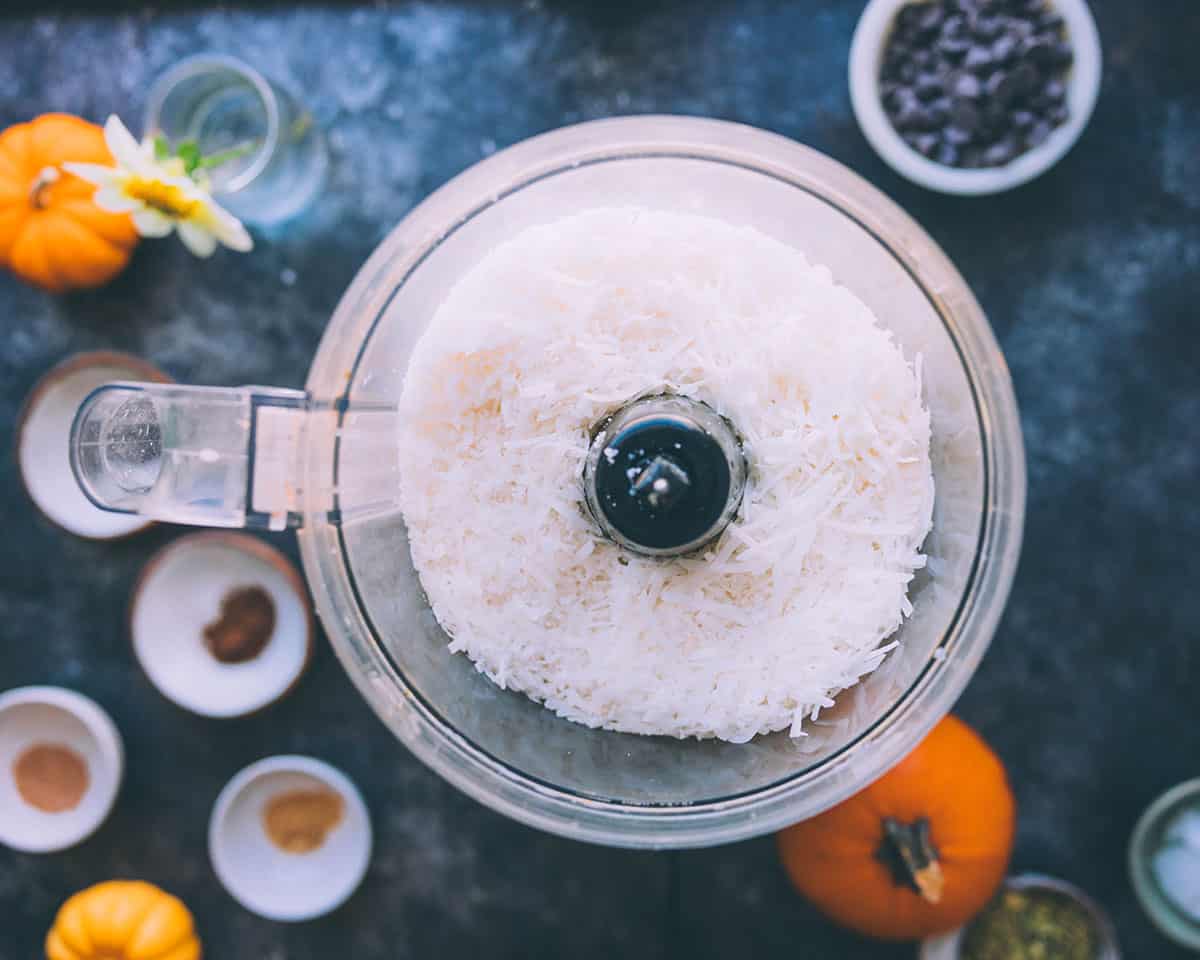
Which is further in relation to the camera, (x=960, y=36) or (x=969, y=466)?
(x=960, y=36)

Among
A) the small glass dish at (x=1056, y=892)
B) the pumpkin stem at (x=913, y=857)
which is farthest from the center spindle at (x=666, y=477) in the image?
the small glass dish at (x=1056, y=892)

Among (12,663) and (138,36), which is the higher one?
(138,36)

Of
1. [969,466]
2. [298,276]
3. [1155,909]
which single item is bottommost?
[1155,909]

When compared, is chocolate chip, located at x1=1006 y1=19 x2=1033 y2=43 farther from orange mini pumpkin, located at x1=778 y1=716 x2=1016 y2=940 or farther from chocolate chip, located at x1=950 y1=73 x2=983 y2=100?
orange mini pumpkin, located at x1=778 y1=716 x2=1016 y2=940

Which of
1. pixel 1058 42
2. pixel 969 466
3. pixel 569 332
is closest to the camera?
pixel 569 332

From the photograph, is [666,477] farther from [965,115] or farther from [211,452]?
[965,115]

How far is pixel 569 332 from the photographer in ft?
2.36

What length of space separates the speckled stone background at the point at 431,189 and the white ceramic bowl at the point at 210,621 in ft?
0.15

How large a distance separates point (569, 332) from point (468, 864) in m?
0.76

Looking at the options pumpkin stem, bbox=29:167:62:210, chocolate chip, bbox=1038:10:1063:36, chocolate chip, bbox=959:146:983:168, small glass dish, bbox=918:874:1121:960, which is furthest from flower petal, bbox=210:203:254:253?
small glass dish, bbox=918:874:1121:960

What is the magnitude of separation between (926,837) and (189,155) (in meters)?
1.07

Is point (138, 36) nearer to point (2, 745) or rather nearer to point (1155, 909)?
point (2, 745)

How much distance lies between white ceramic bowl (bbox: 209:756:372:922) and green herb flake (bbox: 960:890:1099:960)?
72 cm

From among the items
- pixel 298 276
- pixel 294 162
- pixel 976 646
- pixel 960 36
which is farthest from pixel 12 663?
pixel 960 36
